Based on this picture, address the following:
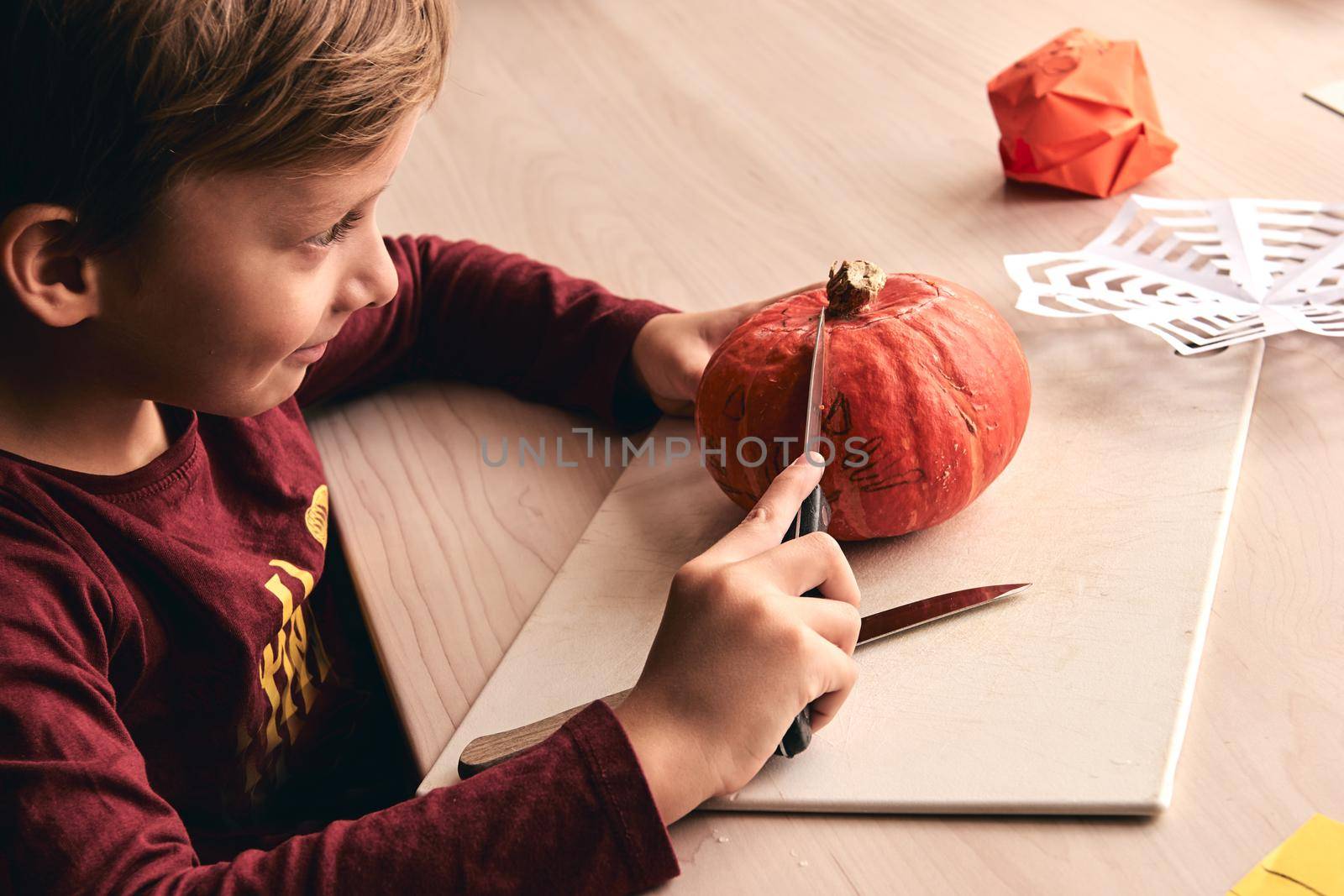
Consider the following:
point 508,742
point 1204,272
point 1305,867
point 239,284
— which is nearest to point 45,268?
point 239,284

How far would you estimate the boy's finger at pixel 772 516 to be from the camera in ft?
2.30

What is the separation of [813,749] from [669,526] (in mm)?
239

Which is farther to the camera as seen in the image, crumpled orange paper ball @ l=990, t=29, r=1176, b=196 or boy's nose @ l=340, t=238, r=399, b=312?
crumpled orange paper ball @ l=990, t=29, r=1176, b=196

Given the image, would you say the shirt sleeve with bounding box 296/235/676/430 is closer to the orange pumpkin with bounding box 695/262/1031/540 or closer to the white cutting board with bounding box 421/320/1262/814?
the white cutting board with bounding box 421/320/1262/814

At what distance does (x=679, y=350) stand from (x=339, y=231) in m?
0.32

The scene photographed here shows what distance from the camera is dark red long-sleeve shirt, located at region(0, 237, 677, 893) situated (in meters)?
0.64

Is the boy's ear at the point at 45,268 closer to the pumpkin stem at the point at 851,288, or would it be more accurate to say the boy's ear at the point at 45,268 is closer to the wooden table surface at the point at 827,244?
the wooden table surface at the point at 827,244

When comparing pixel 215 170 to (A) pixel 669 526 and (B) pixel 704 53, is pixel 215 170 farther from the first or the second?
(B) pixel 704 53

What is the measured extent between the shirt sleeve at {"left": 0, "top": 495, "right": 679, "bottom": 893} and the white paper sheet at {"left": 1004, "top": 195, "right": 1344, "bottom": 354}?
0.55m

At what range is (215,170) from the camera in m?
0.66

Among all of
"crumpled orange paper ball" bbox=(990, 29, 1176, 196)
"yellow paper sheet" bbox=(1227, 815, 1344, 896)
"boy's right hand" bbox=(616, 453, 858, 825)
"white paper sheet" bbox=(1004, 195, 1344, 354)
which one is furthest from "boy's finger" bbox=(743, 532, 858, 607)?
"crumpled orange paper ball" bbox=(990, 29, 1176, 196)

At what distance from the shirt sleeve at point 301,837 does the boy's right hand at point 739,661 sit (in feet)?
0.08

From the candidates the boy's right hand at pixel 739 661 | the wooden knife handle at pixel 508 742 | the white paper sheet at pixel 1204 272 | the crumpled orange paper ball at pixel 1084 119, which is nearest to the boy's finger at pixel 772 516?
the boy's right hand at pixel 739 661

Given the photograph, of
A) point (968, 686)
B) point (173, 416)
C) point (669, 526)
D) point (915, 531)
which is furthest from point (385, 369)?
point (968, 686)
